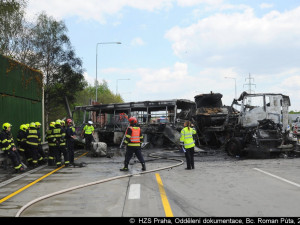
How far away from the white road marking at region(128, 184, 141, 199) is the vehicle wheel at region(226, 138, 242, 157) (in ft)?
25.8

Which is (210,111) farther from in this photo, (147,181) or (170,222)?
(170,222)

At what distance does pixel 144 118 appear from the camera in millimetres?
20172

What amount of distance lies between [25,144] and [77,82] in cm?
3040

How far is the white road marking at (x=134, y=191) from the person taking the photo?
6746 millimetres

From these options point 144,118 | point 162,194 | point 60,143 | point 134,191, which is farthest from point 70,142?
point 144,118

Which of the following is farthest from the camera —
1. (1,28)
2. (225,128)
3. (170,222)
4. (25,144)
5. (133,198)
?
(1,28)

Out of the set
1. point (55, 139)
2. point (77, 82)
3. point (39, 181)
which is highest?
point (77, 82)

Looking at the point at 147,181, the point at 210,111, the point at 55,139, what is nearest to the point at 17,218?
the point at 147,181

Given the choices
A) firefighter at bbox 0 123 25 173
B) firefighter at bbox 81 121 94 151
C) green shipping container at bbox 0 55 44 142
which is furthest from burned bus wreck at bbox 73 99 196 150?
firefighter at bbox 0 123 25 173

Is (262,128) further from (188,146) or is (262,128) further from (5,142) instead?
(5,142)

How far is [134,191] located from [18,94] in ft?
29.3

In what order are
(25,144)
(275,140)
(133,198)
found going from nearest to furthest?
(133,198), (25,144), (275,140)

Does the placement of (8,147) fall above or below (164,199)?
above

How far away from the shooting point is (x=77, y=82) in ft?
138
